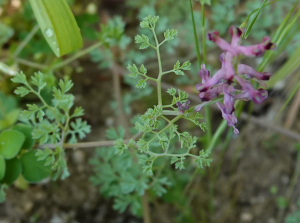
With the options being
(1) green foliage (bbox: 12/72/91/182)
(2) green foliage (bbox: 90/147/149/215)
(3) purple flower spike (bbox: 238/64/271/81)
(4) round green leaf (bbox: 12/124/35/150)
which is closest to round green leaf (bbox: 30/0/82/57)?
(1) green foliage (bbox: 12/72/91/182)

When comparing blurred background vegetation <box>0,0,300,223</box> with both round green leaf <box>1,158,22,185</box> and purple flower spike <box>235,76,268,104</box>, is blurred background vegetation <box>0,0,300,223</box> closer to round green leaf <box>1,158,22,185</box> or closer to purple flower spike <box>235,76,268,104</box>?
round green leaf <box>1,158,22,185</box>

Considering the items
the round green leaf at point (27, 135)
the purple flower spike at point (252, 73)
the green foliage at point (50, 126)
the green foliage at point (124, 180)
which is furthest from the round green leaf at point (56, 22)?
the purple flower spike at point (252, 73)

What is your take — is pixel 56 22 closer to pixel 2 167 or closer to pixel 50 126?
pixel 50 126

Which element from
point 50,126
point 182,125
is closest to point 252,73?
point 50,126

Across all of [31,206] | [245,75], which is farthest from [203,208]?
[245,75]

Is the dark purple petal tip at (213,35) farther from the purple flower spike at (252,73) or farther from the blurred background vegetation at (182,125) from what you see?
the blurred background vegetation at (182,125)

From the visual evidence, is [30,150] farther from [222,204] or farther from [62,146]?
[222,204]

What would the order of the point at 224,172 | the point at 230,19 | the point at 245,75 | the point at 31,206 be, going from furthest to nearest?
the point at 224,172
the point at 230,19
the point at 31,206
the point at 245,75
